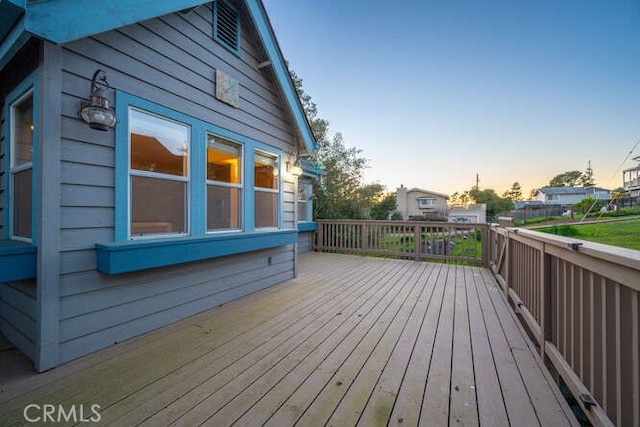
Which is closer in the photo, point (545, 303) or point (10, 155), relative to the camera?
point (545, 303)

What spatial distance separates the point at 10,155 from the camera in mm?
2455

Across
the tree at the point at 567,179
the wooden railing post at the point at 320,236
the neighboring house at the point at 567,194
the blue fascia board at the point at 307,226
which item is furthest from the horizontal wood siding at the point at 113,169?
the tree at the point at 567,179

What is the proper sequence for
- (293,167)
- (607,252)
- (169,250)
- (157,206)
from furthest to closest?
(293,167) < (157,206) < (169,250) < (607,252)

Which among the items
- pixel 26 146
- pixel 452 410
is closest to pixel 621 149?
pixel 452 410

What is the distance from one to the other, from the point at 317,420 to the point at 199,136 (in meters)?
3.05

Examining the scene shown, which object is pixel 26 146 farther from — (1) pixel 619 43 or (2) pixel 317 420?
(1) pixel 619 43

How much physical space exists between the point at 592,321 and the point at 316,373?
1716mm

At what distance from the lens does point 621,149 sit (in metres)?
12.7

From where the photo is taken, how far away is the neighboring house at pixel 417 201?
35.2 m

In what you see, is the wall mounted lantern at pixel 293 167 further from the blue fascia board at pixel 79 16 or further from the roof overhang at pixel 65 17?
the blue fascia board at pixel 79 16

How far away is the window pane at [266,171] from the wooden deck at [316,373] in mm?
1970

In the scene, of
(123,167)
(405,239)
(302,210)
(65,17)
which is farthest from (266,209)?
(405,239)

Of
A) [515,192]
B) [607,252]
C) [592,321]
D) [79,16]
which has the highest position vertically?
[515,192]

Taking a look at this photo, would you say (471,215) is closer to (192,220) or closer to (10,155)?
(192,220)
